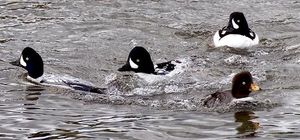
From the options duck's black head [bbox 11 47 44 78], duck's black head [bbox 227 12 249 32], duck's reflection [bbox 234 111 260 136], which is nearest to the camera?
duck's reflection [bbox 234 111 260 136]

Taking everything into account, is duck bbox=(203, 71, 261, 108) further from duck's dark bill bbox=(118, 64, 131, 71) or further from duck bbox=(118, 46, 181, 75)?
duck's dark bill bbox=(118, 64, 131, 71)

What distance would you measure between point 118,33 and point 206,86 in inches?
216

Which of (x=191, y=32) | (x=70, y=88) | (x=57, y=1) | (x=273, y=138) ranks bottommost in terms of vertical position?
(x=273, y=138)

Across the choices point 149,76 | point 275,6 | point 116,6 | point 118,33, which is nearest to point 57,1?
point 116,6

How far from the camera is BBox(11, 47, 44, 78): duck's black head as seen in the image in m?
14.2

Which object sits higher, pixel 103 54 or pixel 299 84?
pixel 103 54

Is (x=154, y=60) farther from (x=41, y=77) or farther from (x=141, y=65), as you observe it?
(x=41, y=77)

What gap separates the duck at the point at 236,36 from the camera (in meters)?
17.4

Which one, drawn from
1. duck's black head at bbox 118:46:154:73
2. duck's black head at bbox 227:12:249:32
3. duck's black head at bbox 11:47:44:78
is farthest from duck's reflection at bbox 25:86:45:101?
duck's black head at bbox 227:12:249:32

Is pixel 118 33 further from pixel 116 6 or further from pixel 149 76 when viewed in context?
pixel 149 76

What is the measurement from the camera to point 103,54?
53.4 feet

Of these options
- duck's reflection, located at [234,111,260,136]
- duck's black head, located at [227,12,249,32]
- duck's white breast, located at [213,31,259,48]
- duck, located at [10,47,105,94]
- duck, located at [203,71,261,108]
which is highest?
duck's black head, located at [227,12,249,32]

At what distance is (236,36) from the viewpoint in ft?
58.1

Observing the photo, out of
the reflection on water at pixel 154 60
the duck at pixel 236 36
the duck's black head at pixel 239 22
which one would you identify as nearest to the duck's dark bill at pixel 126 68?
the reflection on water at pixel 154 60
